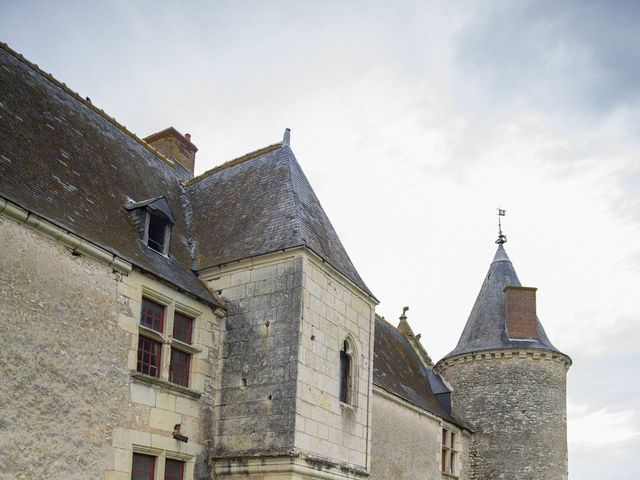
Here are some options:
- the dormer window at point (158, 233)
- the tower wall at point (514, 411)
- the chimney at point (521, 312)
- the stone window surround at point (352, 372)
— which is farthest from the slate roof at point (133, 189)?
the chimney at point (521, 312)

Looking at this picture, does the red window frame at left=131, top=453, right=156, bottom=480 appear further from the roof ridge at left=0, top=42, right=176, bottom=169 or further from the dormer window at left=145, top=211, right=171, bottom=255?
the roof ridge at left=0, top=42, right=176, bottom=169

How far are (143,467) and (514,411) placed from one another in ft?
41.9

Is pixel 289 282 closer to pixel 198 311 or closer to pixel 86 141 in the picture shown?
pixel 198 311

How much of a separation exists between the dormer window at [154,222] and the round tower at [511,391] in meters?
11.8

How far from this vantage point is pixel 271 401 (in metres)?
10.8

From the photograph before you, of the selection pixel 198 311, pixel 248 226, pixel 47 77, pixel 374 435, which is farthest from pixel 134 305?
pixel 374 435

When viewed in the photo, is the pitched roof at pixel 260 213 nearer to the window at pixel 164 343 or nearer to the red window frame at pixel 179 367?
the window at pixel 164 343

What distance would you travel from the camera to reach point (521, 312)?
71.1 ft

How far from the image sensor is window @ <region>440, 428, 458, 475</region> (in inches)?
724

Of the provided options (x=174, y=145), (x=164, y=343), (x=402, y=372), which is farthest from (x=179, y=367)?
(x=402, y=372)

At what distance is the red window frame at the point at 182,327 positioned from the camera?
435 inches

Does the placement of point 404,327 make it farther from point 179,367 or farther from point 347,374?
point 179,367

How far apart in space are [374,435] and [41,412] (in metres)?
8.01

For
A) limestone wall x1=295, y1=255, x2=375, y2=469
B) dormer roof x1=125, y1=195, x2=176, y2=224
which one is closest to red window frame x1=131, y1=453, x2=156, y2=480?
limestone wall x1=295, y1=255, x2=375, y2=469
